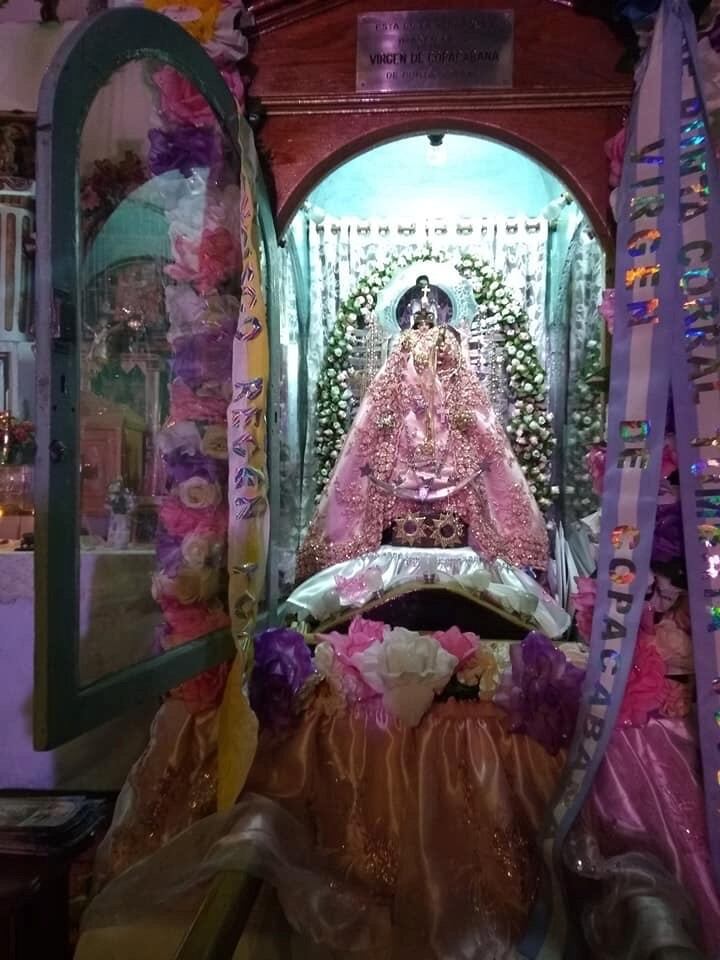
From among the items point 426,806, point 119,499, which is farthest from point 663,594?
point 119,499

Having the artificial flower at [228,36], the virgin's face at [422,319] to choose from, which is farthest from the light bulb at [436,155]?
the artificial flower at [228,36]

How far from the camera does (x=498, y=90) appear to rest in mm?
2057

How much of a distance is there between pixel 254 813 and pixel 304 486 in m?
1.80

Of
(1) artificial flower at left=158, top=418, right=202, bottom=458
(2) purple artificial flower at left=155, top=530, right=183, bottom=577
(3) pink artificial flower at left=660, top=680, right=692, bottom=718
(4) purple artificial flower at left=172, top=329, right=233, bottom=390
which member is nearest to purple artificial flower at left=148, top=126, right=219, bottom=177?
(4) purple artificial flower at left=172, top=329, right=233, bottom=390

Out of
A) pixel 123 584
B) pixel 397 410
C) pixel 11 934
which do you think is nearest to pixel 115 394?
pixel 123 584

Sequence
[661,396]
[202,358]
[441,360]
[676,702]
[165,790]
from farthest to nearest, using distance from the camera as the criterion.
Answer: [441,360], [202,358], [165,790], [676,702], [661,396]

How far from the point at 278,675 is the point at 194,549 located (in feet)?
1.29

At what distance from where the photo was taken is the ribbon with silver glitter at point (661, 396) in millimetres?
1691

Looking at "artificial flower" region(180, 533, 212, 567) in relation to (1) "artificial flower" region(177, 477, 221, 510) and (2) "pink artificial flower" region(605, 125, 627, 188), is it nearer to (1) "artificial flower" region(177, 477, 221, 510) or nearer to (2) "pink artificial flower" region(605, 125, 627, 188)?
(1) "artificial flower" region(177, 477, 221, 510)

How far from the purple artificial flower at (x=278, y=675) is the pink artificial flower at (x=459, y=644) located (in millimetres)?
369

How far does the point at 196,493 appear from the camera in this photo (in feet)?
6.46

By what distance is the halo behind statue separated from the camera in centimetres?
328

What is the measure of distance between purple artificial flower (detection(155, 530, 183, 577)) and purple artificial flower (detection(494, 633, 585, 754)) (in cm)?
90

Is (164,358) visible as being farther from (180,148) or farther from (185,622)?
(185,622)
